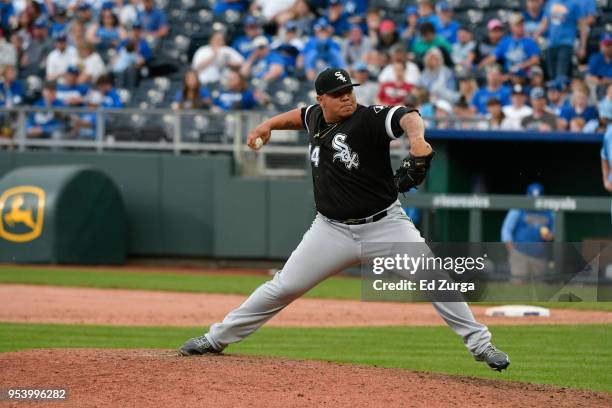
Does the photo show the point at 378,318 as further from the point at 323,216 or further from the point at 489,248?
the point at 323,216

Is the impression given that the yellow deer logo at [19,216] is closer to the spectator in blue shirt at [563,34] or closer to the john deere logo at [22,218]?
the john deere logo at [22,218]

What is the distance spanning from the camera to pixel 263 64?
58.9 feet

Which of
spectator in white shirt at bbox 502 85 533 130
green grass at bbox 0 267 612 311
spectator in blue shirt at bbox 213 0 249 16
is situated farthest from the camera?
spectator in blue shirt at bbox 213 0 249 16

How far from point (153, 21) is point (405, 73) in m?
5.66

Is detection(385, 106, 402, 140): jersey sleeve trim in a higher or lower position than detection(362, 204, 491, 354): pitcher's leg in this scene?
higher

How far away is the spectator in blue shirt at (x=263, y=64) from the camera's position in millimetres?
17609

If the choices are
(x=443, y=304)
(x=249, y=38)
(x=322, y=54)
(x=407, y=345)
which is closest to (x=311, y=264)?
(x=443, y=304)

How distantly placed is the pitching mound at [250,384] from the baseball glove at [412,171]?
119 cm

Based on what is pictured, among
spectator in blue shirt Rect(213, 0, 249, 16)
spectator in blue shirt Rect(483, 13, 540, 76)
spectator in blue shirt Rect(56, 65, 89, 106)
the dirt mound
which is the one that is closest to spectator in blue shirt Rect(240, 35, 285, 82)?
spectator in blue shirt Rect(213, 0, 249, 16)

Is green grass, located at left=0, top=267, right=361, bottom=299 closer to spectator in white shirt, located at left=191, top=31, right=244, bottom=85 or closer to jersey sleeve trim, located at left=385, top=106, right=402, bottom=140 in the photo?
spectator in white shirt, located at left=191, top=31, right=244, bottom=85

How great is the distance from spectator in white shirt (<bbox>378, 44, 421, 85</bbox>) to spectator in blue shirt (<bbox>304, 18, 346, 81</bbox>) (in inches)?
43.9

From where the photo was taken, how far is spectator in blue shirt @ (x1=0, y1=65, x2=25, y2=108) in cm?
1878

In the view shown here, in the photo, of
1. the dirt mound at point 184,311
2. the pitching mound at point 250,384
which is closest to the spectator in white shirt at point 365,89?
the dirt mound at point 184,311

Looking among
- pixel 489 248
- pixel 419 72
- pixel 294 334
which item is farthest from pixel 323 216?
pixel 419 72
